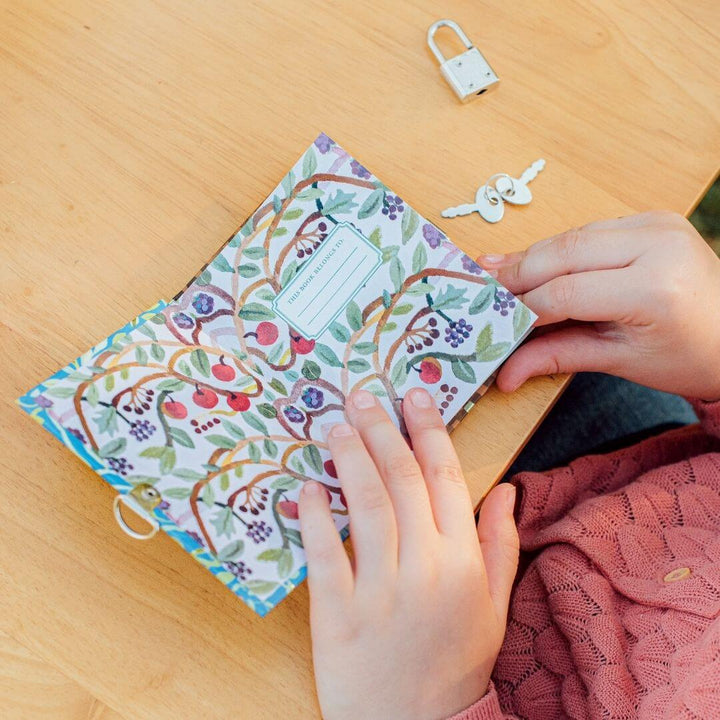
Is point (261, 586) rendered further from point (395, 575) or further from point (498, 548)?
point (498, 548)

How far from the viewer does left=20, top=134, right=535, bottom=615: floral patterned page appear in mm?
518

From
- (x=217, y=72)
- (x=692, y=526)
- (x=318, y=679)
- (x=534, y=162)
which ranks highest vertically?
(x=217, y=72)

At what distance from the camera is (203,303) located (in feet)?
1.83

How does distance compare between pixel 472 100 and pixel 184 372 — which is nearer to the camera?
pixel 184 372

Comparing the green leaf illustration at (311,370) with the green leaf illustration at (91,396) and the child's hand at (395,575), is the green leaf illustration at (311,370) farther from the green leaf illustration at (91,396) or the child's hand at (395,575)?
the green leaf illustration at (91,396)

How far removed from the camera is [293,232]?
57cm

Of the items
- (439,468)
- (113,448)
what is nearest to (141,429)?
(113,448)

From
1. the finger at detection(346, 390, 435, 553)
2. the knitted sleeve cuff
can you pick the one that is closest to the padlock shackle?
the finger at detection(346, 390, 435, 553)

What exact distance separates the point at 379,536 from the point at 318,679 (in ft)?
0.40

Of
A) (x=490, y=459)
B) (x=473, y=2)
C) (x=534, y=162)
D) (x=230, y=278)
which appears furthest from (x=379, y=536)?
(x=473, y=2)

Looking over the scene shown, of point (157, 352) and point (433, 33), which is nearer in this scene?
point (157, 352)

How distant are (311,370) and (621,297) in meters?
0.26

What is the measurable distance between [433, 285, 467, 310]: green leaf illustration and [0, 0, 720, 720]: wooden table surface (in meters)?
0.07

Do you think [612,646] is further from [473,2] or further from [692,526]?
[473,2]
